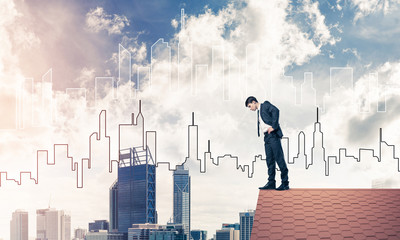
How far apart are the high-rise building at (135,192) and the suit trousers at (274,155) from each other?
115 m

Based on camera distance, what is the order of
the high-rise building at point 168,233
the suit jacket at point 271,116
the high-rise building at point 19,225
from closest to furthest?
the suit jacket at point 271,116, the high-rise building at point 168,233, the high-rise building at point 19,225

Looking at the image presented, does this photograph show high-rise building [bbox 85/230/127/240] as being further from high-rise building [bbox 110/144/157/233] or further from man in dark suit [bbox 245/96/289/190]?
man in dark suit [bbox 245/96/289/190]

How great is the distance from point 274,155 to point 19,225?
16076 cm

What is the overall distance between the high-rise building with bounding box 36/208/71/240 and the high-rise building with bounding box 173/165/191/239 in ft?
136

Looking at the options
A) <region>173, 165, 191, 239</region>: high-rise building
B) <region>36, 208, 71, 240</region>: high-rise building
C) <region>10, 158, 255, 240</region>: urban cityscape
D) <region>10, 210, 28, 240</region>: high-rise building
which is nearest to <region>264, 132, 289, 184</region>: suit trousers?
<region>10, 158, 255, 240</region>: urban cityscape

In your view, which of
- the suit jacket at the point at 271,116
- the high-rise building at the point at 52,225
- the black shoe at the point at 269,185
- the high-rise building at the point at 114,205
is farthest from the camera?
the high-rise building at the point at 52,225

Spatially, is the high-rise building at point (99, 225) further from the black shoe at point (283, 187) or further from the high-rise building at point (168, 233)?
the black shoe at point (283, 187)

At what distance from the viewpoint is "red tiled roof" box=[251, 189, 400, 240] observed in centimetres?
990

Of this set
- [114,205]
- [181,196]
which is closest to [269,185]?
[114,205]

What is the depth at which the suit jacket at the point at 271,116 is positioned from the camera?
11062 millimetres

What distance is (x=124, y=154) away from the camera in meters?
135

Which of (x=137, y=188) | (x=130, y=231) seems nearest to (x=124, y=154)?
(x=137, y=188)

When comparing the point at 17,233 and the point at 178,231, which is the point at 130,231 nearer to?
the point at 178,231

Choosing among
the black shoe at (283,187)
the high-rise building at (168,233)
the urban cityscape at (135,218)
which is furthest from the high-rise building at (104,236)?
the black shoe at (283,187)
